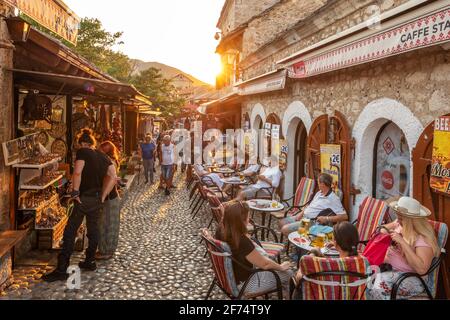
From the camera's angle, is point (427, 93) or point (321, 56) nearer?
point (427, 93)

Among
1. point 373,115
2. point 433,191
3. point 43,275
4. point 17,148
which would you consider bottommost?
point 43,275

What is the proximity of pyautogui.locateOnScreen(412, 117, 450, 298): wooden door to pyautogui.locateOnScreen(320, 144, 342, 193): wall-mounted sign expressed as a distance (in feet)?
5.89

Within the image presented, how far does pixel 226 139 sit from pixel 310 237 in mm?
13288

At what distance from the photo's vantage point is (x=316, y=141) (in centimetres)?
686

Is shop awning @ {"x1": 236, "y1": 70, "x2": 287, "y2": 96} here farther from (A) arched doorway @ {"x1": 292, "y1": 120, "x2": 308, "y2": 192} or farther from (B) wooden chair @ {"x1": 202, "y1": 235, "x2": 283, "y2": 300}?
(B) wooden chair @ {"x1": 202, "y1": 235, "x2": 283, "y2": 300}

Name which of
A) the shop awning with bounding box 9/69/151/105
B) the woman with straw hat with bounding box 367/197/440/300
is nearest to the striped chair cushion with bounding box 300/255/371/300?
the woman with straw hat with bounding box 367/197/440/300

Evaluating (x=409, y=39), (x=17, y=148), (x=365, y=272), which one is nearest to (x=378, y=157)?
(x=409, y=39)

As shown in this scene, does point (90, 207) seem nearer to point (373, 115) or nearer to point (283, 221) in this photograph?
point (283, 221)

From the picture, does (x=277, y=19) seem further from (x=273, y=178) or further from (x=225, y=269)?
(x=225, y=269)

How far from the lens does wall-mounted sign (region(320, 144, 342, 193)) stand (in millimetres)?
5957

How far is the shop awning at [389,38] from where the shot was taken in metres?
3.35

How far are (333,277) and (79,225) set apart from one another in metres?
3.36

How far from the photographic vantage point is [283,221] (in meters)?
6.01

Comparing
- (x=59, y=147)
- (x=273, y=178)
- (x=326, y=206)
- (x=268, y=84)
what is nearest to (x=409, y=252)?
(x=326, y=206)
